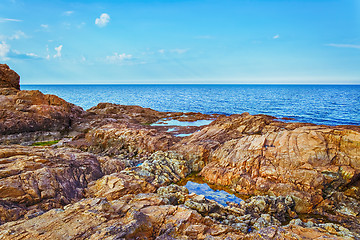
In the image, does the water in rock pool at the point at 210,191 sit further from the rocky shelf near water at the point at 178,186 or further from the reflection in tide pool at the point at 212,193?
the rocky shelf near water at the point at 178,186

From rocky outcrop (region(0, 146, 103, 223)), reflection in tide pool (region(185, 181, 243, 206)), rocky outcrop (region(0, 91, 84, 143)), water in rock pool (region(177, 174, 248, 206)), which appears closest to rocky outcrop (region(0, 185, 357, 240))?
rocky outcrop (region(0, 146, 103, 223))

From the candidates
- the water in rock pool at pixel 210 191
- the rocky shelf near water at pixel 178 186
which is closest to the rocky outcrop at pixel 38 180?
the rocky shelf near water at pixel 178 186

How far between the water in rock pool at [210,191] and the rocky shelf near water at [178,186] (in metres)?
0.64

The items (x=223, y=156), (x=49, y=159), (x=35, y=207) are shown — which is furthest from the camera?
(x=223, y=156)

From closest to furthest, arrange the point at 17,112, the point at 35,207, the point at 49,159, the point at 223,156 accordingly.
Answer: the point at 35,207 → the point at 49,159 → the point at 223,156 → the point at 17,112

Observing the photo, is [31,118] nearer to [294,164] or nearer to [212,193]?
[212,193]

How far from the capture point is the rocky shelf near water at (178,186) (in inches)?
382

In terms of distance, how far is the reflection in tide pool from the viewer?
16938 millimetres

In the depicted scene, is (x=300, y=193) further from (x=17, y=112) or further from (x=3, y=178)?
(x=17, y=112)

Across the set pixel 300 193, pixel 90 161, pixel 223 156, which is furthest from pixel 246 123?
pixel 90 161

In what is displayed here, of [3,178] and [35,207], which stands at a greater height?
[3,178]

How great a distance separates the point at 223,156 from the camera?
71.5 feet

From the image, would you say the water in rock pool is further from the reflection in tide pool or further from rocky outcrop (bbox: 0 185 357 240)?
rocky outcrop (bbox: 0 185 357 240)

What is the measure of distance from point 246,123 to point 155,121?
24.8 meters
